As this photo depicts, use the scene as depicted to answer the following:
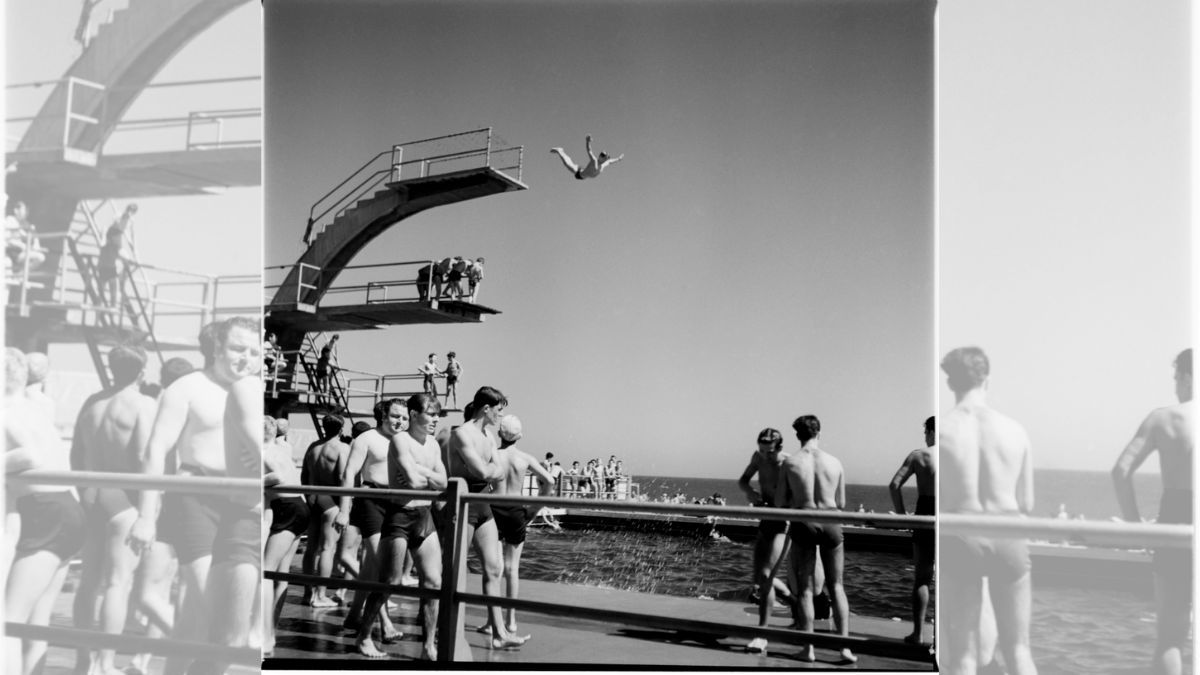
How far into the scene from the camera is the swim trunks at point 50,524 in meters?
2.70

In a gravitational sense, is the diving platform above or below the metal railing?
above

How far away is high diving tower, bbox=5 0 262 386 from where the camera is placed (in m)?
2.63

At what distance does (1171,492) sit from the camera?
2369 mm

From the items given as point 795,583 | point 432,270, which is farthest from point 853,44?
point 795,583

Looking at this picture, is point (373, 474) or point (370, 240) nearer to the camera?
point (373, 474)

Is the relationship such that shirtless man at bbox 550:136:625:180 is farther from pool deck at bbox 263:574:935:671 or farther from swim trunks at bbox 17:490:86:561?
swim trunks at bbox 17:490:86:561

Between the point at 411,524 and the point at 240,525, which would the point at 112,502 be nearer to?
the point at 240,525

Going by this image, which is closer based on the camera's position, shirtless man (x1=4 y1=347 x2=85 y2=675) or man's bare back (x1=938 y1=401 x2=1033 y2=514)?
man's bare back (x1=938 y1=401 x2=1033 y2=514)

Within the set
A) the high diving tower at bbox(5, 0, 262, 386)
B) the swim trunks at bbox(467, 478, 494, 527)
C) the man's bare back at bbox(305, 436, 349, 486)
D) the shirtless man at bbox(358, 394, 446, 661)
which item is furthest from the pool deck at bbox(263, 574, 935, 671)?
the high diving tower at bbox(5, 0, 262, 386)

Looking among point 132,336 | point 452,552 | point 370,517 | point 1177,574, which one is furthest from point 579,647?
point 1177,574

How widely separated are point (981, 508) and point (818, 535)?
2.21 m

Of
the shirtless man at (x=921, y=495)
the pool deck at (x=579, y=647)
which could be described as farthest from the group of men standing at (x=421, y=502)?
the shirtless man at (x=921, y=495)

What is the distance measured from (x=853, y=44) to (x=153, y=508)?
8.15 metres

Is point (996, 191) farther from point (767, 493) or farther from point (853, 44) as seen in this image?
point (853, 44)
